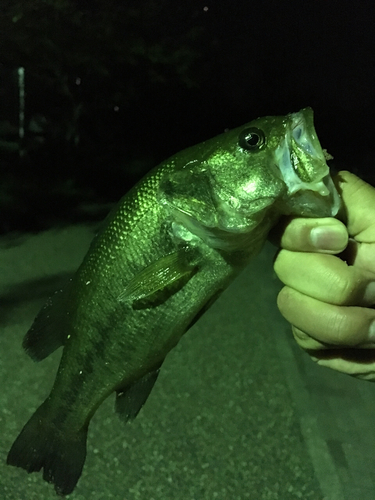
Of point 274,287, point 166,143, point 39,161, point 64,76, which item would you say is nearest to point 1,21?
point 64,76

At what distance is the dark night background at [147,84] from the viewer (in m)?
5.48

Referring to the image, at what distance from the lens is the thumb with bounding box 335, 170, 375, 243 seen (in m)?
1.09

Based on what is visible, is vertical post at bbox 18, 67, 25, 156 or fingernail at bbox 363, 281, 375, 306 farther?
vertical post at bbox 18, 67, 25, 156

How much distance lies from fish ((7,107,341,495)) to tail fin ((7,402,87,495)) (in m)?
0.04

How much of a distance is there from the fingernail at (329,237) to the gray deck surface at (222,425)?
6.18 feet

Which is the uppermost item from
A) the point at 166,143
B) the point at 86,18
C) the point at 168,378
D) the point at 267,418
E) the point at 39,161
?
the point at 86,18

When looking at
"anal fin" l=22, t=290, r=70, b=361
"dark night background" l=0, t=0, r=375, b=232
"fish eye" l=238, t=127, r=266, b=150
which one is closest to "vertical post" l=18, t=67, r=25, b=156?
"dark night background" l=0, t=0, r=375, b=232

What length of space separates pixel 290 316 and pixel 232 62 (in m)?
6.51

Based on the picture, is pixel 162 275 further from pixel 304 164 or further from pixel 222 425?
pixel 222 425

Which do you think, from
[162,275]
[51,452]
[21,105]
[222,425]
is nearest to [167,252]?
[162,275]

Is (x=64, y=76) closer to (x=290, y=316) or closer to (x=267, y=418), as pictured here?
(x=267, y=418)

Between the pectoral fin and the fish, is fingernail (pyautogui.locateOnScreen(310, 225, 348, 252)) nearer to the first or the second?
the fish

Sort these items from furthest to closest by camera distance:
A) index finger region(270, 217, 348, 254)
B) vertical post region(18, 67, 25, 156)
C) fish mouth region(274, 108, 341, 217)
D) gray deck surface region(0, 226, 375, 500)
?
vertical post region(18, 67, 25, 156)
gray deck surface region(0, 226, 375, 500)
index finger region(270, 217, 348, 254)
fish mouth region(274, 108, 341, 217)

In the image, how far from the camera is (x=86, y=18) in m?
5.60
